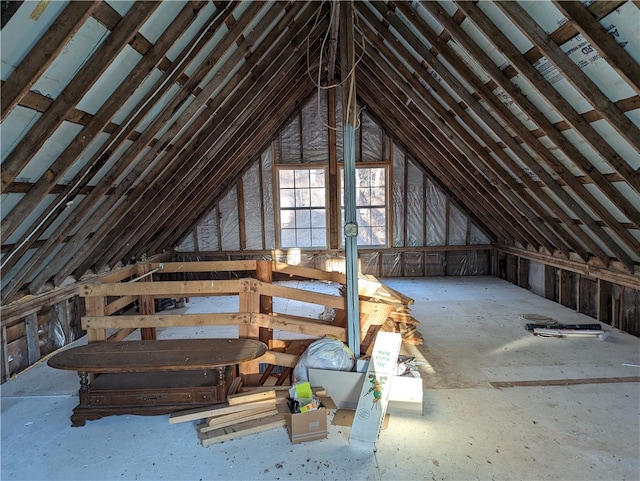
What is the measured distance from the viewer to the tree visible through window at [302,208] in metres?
9.48

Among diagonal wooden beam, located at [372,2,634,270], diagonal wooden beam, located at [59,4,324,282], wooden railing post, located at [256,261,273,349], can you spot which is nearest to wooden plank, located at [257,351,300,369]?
wooden railing post, located at [256,261,273,349]

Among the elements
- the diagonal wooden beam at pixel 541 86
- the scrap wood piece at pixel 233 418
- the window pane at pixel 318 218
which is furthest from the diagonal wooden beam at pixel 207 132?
the window pane at pixel 318 218

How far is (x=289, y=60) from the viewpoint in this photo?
5887 millimetres

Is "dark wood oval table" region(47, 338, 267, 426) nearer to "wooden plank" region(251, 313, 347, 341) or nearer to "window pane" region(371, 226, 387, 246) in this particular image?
"wooden plank" region(251, 313, 347, 341)

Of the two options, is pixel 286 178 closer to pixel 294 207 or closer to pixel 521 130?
pixel 294 207

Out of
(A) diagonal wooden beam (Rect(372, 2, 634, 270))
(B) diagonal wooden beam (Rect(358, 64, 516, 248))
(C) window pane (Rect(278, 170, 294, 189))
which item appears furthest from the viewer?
(C) window pane (Rect(278, 170, 294, 189))

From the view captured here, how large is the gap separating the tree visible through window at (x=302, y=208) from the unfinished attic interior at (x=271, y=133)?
1116mm

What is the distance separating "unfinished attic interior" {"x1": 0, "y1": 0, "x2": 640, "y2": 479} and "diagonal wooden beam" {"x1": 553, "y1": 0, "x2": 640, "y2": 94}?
0.04ft

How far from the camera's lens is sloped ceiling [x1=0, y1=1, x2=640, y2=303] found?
2795 millimetres

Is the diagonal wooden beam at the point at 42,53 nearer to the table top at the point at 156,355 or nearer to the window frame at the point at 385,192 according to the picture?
the table top at the point at 156,355

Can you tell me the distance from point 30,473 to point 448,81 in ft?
16.8

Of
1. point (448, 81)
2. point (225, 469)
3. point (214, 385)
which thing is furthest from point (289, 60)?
point (225, 469)

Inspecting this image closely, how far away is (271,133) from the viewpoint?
357 inches

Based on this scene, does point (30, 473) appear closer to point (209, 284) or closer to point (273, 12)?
point (209, 284)
